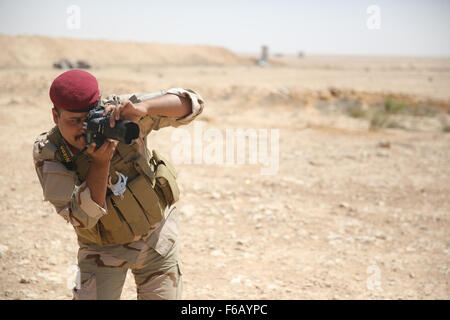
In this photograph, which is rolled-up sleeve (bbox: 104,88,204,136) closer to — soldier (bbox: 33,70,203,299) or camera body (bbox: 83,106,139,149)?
soldier (bbox: 33,70,203,299)

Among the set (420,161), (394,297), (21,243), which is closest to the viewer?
(394,297)

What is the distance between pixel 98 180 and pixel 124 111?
26cm

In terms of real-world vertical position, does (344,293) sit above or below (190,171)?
below

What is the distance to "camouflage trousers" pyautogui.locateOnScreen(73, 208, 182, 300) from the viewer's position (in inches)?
65.3

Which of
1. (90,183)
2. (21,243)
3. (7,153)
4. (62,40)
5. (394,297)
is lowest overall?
(394,297)

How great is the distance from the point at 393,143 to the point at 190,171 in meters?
3.97

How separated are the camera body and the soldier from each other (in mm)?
26

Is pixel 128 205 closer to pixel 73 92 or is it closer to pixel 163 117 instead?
pixel 163 117

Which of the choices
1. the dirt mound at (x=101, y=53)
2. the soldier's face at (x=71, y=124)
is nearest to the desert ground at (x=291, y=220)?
the soldier's face at (x=71, y=124)

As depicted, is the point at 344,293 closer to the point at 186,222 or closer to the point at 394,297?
the point at 394,297

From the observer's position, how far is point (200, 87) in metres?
14.1

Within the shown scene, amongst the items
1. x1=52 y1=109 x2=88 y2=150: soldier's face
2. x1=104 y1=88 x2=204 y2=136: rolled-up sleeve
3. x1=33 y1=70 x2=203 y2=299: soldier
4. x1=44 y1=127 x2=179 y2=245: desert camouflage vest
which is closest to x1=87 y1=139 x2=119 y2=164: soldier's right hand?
x1=33 y1=70 x2=203 y2=299: soldier

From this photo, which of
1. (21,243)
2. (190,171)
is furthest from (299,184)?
(21,243)

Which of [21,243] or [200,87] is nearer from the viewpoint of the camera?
[21,243]
